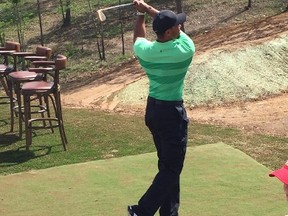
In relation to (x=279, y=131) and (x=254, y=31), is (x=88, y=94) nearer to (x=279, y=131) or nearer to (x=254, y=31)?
(x=254, y=31)

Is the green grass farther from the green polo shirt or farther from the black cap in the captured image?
the black cap

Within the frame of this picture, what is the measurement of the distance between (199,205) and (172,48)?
1.60 meters

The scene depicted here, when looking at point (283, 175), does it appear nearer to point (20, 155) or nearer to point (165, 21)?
point (165, 21)

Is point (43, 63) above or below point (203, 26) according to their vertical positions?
above

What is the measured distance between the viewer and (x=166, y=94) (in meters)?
3.94

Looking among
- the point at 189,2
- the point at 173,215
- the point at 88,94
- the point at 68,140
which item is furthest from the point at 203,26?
the point at 173,215

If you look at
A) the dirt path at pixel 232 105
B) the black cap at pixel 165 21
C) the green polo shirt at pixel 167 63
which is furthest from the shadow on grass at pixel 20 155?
the dirt path at pixel 232 105

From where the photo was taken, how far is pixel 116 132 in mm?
7648

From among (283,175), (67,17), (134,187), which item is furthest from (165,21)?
(67,17)

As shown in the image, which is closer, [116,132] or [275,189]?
[275,189]

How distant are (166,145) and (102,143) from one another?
319 centimetres

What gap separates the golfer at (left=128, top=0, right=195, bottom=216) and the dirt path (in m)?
4.65

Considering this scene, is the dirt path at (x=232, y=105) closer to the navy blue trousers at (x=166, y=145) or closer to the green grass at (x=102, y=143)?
the green grass at (x=102, y=143)

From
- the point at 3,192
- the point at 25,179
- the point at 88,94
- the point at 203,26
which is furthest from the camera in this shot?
the point at 203,26
